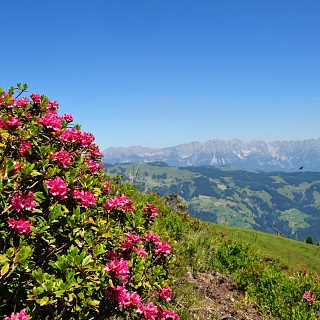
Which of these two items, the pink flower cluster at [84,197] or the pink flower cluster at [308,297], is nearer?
the pink flower cluster at [84,197]

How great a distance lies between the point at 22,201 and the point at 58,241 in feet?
2.51

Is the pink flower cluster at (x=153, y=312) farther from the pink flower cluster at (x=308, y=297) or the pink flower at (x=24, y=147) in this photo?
the pink flower cluster at (x=308, y=297)

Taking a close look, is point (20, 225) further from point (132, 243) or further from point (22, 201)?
point (132, 243)

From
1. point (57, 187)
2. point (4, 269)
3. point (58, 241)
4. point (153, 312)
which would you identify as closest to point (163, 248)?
point (153, 312)

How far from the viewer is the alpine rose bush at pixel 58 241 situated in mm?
3027

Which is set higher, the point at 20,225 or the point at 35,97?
the point at 35,97

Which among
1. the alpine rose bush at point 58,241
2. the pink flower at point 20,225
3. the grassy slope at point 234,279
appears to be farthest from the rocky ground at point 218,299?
the pink flower at point 20,225

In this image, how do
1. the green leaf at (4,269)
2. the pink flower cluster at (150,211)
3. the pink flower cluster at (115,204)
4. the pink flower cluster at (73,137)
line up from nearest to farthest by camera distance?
1. the green leaf at (4,269)
2. the pink flower cluster at (115,204)
3. the pink flower cluster at (73,137)
4. the pink flower cluster at (150,211)

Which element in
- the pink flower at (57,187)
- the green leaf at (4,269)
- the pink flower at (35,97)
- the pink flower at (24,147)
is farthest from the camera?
the pink flower at (35,97)

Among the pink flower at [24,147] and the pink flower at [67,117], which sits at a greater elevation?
the pink flower at [67,117]

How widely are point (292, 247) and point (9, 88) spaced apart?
2338 cm

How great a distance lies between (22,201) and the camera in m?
3.13

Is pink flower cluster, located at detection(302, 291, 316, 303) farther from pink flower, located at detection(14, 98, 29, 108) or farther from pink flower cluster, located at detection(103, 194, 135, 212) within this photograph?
pink flower, located at detection(14, 98, 29, 108)

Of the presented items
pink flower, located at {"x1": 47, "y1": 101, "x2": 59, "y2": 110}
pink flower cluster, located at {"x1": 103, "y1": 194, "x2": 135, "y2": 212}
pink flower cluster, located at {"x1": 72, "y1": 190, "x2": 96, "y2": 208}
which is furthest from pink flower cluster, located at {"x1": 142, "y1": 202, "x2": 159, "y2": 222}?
pink flower, located at {"x1": 47, "y1": 101, "x2": 59, "y2": 110}
